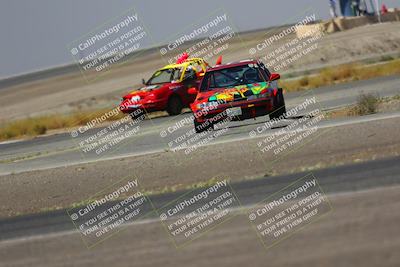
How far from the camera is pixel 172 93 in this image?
28359 mm

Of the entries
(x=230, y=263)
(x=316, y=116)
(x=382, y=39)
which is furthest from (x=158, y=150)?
(x=382, y=39)

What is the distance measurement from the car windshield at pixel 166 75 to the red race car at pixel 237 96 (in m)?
7.47

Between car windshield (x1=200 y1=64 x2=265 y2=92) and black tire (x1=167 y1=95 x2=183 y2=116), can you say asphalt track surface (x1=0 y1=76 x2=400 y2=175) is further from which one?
car windshield (x1=200 y1=64 x2=265 y2=92)

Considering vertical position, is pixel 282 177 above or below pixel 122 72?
above

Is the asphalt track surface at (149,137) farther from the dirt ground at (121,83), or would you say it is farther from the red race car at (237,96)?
the dirt ground at (121,83)

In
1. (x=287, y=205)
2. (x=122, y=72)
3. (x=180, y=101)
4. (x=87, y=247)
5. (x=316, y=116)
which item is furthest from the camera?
(x=122, y=72)

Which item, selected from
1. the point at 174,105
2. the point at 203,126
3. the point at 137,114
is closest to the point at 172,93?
the point at 174,105

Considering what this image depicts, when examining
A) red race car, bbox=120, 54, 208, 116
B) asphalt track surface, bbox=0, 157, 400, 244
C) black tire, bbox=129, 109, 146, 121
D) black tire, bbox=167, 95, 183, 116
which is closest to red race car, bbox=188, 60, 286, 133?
asphalt track surface, bbox=0, 157, 400, 244

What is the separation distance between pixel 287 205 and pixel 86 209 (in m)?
3.77

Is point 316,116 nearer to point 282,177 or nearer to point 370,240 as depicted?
point 282,177

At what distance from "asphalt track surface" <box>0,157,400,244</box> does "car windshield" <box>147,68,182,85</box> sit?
14.9m

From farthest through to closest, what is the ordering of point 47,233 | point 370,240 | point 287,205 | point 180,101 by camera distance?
point 180,101 < point 47,233 < point 287,205 < point 370,240

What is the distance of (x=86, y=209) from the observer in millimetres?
13250

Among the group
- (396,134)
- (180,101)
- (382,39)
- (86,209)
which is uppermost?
(86,209)
